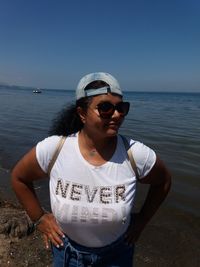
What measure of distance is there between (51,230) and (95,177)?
Answer: 614mm

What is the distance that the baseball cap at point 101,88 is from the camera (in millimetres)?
2504

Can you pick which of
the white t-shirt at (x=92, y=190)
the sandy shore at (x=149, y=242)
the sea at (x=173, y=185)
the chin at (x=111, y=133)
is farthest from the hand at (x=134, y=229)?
the sandy shore at (x=149, y=242)

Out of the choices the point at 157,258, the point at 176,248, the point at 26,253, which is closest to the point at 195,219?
the point at 176,248

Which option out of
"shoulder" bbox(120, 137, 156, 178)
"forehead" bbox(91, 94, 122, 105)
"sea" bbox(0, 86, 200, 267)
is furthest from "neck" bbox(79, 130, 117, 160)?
"sea" bbox(0, 86, 200, 267)

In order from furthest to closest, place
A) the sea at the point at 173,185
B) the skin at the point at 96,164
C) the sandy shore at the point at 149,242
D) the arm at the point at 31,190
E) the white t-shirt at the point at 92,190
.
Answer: the sea at the point at 173,185 < the sandy shore at the point at 149,242 < the arm at the point at 31,190 < the skin at the point at 96,164 < the white t-shirt at the point at 92,190

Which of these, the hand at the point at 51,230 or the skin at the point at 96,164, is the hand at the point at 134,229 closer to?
the skin at the point at 96,164

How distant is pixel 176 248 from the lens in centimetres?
593

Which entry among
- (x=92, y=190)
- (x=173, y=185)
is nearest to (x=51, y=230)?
(x=92, y=190)

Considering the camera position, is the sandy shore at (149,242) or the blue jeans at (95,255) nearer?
the blue jeans at (95,255)

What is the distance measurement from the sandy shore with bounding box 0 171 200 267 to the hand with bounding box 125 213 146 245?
86.5 inches

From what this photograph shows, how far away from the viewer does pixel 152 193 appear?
9.49ft

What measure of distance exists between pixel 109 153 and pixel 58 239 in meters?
0.74

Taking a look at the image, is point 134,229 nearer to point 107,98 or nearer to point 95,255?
point 95,255

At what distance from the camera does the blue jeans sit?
8.41ft
